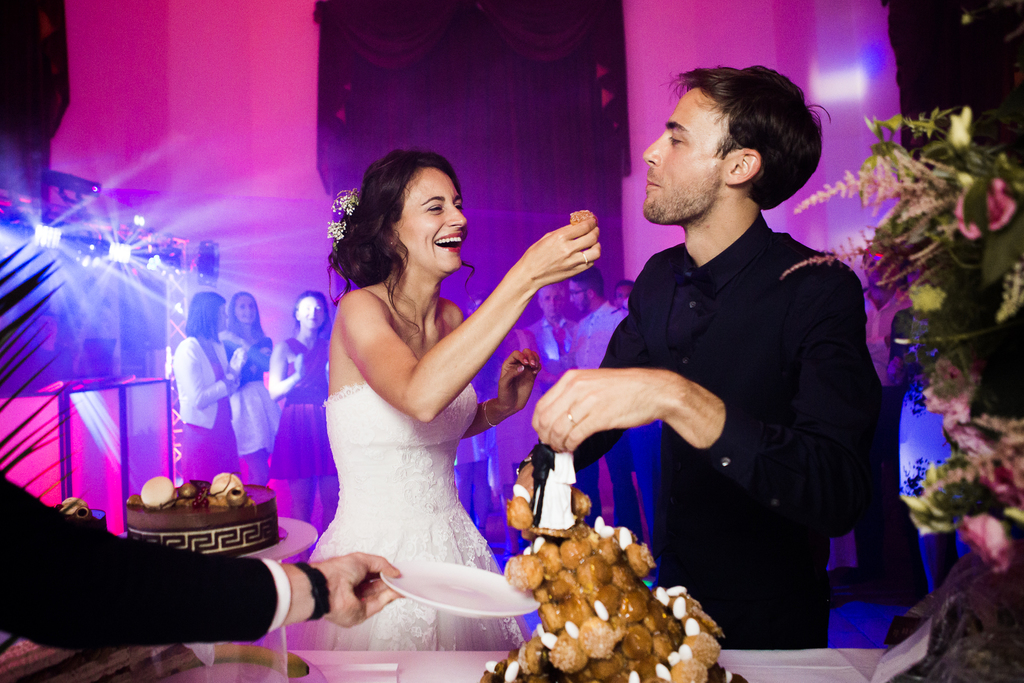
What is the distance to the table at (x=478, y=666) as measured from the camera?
1.15m

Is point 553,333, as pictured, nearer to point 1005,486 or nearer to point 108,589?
point 108,589

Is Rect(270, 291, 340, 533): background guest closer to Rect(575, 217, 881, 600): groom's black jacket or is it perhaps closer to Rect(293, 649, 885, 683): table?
Rect(575, 217, 881, 600): groom's black jacket

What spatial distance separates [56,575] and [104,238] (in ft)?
20.6

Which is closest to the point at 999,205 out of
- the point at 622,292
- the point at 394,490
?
the point at 394,490

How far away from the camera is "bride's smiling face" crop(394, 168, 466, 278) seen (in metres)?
2.19

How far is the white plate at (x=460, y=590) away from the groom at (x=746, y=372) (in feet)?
1.14

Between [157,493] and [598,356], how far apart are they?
4.76m

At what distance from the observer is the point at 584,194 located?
6.58 meters

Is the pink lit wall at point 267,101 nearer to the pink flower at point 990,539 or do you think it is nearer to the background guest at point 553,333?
the background guest at point 553,333

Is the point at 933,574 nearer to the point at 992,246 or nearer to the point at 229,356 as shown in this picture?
the point at 992,246

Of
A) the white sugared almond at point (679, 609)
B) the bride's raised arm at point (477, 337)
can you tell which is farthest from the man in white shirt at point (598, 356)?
the white sugared almond at point (679, 609)

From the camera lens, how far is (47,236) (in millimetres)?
5664

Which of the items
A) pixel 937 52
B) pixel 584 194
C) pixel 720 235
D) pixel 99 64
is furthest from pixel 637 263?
pixel 99 64

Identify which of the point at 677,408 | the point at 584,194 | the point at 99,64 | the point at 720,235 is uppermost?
the point at 99,64
